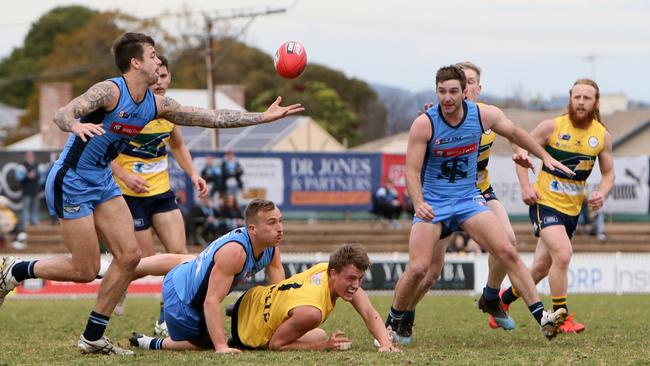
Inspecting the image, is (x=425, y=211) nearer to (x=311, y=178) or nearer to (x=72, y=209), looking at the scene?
(x=72, y=209)

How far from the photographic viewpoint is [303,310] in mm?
8586

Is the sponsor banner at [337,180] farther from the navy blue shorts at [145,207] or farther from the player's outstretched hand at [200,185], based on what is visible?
the player's outstretched hand at [200,185]

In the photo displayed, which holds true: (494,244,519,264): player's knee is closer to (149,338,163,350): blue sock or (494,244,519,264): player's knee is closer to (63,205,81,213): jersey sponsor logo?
(149,338,163,350): blue sock

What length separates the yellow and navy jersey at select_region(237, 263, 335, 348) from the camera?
28.6ft

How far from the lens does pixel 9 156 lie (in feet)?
92.6

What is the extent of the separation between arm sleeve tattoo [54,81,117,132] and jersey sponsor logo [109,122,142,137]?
22 centimetres

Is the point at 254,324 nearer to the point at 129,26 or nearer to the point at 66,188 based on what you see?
the point at 66,188

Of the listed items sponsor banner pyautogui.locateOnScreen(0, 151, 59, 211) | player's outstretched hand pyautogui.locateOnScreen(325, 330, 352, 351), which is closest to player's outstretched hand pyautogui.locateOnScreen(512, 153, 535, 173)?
player's outstretched hand pyautogui.locateOnScreen(325, 330, 352, 351)

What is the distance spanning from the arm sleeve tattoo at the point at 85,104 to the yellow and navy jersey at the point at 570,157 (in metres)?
4.55

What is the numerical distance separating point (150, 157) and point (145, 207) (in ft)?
1.65

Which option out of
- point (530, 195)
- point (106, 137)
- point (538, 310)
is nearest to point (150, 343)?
point (106, 137)

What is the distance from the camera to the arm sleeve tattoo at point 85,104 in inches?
313

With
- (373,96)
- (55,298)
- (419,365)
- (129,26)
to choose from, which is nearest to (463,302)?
(55,298)

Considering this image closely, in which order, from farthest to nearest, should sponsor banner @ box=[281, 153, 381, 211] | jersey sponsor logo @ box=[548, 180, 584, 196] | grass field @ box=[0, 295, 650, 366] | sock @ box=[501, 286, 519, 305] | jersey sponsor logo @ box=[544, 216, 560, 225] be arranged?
sponsor banner @ box=[281, 153, 381, 211], sock @ box=[501, 286, 519, 305], jersey sponsor logo @ box=[548, 180, 584, 196], jersey sponsor logo @ box=[544, 216, 560, 225], grass field @ box=[0, 295, 650, 366]
